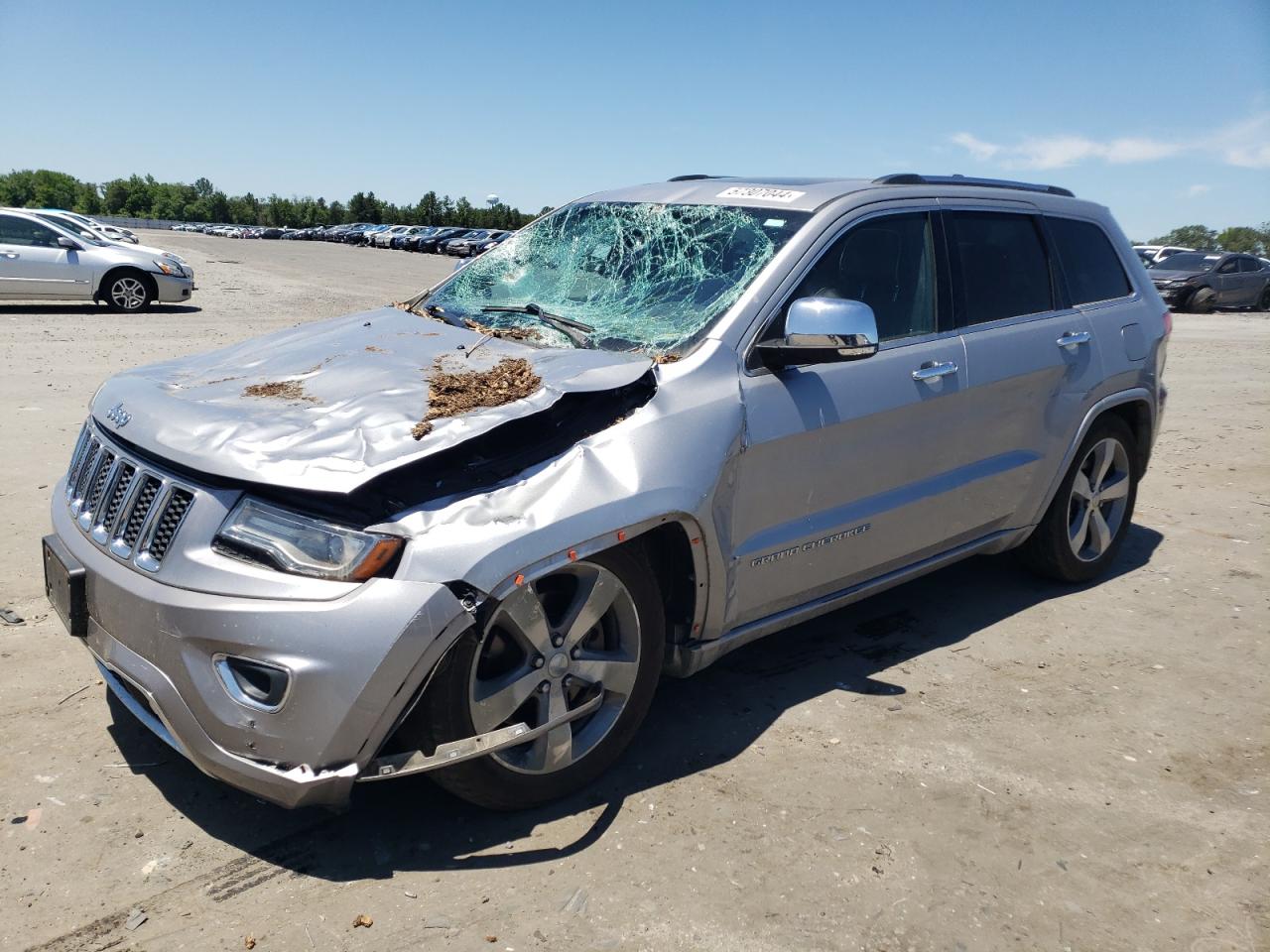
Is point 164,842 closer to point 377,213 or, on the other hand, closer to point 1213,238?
point 1213,238

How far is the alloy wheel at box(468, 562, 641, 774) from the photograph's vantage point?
2912 millimetres

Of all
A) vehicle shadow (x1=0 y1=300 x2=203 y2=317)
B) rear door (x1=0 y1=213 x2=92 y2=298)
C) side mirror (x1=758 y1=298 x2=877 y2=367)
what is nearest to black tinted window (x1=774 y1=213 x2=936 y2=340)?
side mirror (x1=758 y1=298 x2=877 y2=367)

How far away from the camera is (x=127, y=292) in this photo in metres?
15.9

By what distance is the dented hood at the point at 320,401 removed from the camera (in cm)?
276

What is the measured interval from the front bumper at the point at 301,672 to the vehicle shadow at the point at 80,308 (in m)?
14.7

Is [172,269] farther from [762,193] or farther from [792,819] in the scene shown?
[792,819]

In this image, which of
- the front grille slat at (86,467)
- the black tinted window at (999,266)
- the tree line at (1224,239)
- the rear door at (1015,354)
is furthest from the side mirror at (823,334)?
the tree line at (1224,239)

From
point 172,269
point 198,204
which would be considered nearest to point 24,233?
point 172,269

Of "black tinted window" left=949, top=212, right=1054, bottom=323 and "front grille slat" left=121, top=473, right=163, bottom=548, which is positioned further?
"black tinted window" left=949, top=212, right=1054, bottom=323

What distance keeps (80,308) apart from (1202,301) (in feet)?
81.7

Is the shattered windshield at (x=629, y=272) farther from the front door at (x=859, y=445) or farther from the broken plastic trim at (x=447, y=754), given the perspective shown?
the broken plastic trim at (x=447, y=754)

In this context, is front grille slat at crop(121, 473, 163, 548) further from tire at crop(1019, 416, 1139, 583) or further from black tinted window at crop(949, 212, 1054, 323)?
tire at crop(1019, 416, 1139, 583)

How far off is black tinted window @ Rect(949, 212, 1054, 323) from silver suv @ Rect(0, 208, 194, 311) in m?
14.6

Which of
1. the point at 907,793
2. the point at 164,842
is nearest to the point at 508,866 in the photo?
the point at 164,842
